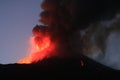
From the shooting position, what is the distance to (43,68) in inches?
3812

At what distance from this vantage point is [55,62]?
110 meters

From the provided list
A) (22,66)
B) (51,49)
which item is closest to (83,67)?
(51,49)

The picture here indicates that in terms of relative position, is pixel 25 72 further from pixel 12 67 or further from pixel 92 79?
pixel 92 79

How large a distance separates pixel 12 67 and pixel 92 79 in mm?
20064

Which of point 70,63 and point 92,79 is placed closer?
point 92,79

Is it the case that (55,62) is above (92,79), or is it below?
above

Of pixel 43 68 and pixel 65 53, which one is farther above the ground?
pixel 65 53

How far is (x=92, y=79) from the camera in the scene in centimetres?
9088

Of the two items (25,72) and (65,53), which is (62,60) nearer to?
(65,53)

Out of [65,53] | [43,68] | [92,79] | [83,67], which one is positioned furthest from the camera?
[65,53]

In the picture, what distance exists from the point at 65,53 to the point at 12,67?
69.6 ft

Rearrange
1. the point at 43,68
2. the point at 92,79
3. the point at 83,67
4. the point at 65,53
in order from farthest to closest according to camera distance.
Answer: the point at 65,53 → the point at 83,67 → the point at 43,68 → the point at 92,79

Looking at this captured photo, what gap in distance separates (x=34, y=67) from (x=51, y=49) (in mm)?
12963

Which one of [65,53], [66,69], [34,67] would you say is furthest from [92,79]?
[65,53]
